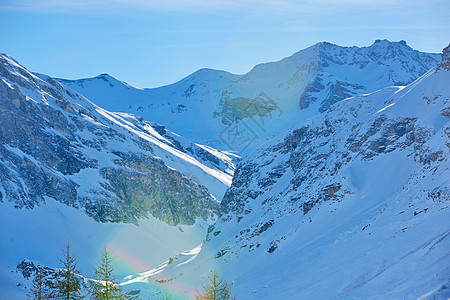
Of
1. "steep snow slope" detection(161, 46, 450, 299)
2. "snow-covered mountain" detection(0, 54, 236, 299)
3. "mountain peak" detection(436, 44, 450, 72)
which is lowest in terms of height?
"steep snow slope" detection(161, 46, 450, 299)

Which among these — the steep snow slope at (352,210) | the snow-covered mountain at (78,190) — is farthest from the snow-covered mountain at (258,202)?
the snow-covered mountain at (78,190)

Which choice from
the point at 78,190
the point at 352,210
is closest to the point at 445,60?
the point at 352,210

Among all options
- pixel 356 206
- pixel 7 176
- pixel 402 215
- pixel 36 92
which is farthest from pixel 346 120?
pixel 36 92

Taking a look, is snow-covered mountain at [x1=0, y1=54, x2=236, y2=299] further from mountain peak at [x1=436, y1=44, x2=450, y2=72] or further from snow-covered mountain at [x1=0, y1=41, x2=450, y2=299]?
mountain peak at [x1=436, y1=44, x2=450, y2=72]

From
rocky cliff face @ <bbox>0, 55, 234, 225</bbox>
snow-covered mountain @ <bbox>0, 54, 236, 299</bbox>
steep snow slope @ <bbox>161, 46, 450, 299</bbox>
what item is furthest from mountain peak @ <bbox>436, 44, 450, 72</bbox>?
Result: rocky cliff face @ <bbox>0, 55, 234, 225</bbox>

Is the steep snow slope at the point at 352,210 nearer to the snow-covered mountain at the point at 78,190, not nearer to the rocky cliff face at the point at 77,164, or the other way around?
the snow-covered mountain at the point at 78,190

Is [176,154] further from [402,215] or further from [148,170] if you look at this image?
[402,215]
